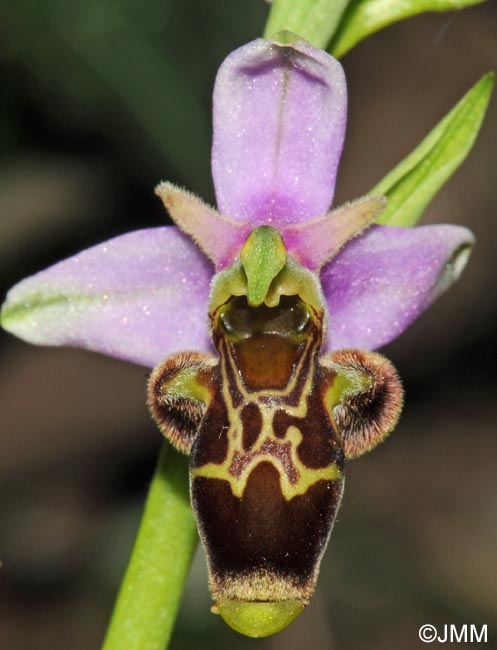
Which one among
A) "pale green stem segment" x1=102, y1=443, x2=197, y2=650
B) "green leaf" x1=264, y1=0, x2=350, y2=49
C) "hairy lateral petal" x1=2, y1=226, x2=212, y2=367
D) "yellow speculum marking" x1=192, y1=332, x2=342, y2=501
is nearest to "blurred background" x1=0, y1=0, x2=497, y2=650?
"pale green stem segment" x1=102, y1=443, x2=197, y2=650

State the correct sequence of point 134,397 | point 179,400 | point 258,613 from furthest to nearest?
point 134,397, point 179,400, point 258,613

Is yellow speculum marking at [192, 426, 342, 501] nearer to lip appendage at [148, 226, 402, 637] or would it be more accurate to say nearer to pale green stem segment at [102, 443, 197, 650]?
lip appendage at [148, 226, 402, 637]

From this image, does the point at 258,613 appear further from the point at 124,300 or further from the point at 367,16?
the point at 367,16

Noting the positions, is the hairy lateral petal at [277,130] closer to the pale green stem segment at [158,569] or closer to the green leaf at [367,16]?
the green leaf at [367,16]

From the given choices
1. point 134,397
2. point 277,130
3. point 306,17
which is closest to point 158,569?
point 277,130

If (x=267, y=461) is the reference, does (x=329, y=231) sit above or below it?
above

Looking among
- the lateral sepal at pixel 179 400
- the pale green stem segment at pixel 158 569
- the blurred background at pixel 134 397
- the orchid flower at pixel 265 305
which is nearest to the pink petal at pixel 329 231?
the orchid flower at pixel 265 305
